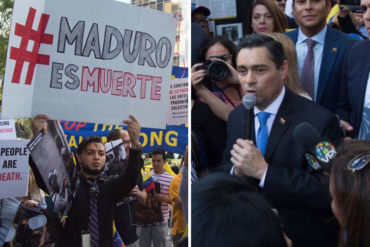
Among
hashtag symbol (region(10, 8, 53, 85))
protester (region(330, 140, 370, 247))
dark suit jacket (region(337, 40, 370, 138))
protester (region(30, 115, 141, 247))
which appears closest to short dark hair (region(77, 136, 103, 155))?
protester (region(30, 115, 141, 247))

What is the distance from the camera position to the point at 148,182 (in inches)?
163

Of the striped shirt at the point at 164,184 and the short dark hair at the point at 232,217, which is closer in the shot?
the short dark hair at the point at 232,217

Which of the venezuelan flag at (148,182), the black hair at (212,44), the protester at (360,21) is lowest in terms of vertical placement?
the venezuelan flag at (148,182)

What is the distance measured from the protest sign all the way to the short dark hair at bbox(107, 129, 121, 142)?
54 millimetres

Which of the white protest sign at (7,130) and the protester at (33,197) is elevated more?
the white protest sign at (7,130)

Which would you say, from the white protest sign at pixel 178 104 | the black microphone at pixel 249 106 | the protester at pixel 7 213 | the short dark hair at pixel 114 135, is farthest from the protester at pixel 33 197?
the black microphone at pixel 249 106

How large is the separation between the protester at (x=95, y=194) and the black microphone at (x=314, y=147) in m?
2.19

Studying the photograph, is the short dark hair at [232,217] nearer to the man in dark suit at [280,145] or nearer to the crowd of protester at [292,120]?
the crowd of protester at [292,120]

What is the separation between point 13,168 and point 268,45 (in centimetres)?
240

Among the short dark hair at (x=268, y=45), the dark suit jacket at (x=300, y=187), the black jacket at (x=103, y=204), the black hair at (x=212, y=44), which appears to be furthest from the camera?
the black jacket at (x=103, y=204)

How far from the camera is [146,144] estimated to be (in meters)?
4.05

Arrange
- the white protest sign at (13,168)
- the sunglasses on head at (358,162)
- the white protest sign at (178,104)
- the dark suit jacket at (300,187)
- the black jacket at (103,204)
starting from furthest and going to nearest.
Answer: the white protest sign at (178,104)
the black jacket at (103,204)
the white protest sign at (13,168)
the dark suit jacket at (300,187)
the sunglasses on head at (358,162)

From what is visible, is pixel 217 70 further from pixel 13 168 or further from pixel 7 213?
pixel 7 213

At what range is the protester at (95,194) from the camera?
3.59 m
